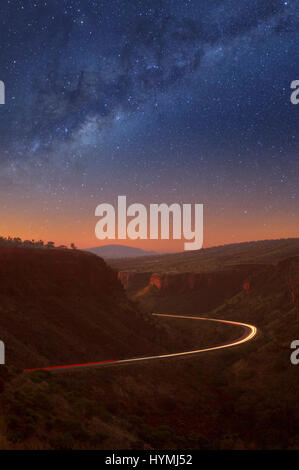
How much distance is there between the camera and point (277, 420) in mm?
27969

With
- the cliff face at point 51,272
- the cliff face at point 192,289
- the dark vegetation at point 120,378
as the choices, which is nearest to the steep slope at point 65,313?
the cliff face at point 51,272

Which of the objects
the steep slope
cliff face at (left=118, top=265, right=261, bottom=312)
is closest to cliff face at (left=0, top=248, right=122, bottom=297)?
the steep slope

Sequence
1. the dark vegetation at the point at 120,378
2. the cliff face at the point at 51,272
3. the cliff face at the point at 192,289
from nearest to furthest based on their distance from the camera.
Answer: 1. the dark vegetation at the point at 120,378
2. the cliff face at the point at 51,272
3. the cliff face at the point at 192,289

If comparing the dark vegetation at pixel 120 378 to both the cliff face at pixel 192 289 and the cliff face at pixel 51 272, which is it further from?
the cliff face at pixel 192 289

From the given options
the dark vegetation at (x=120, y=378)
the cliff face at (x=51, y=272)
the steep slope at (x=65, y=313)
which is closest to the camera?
the dark vegetation at (x=120, y=378)

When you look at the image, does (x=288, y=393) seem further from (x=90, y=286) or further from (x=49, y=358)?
(x=90, y=286)

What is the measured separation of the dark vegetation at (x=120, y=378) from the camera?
1812cm

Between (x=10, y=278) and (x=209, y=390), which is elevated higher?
(x=10, y=278)

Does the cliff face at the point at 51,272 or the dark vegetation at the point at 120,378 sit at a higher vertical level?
the cliff face at the point at 51,272
